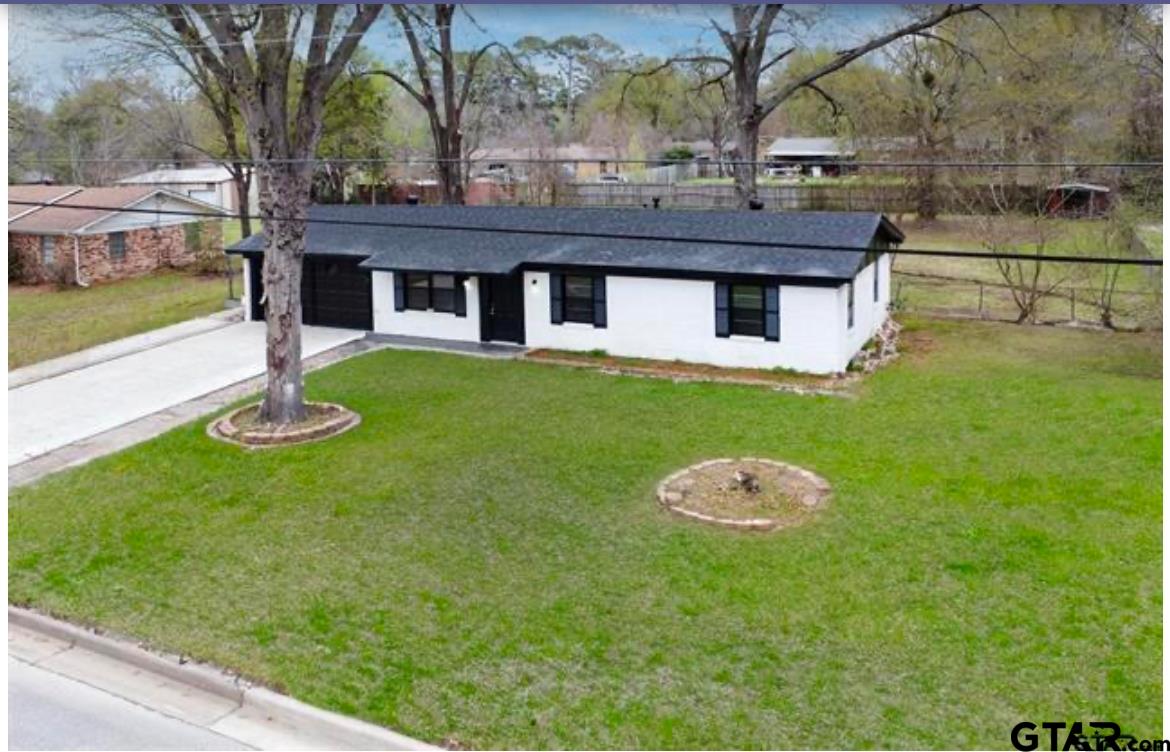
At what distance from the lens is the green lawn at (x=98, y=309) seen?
22094 millimetres

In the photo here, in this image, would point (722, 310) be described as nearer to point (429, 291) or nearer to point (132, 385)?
point (429, 291)

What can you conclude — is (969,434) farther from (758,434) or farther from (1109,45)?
(1109,45)

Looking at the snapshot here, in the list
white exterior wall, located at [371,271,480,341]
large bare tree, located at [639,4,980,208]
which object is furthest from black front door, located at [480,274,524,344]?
large bare tree, located at [639,4,980,208]

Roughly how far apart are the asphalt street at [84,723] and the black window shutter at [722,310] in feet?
41.8

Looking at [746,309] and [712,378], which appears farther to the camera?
[746,309]

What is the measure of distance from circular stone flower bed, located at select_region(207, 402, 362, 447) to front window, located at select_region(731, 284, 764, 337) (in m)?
7.07

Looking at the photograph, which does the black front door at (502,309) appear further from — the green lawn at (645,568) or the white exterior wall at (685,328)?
the green lawn at (645,568)

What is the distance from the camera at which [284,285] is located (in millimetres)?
15242

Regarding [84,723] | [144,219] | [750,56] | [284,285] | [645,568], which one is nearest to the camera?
[84,723]

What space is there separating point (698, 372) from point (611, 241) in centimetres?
355

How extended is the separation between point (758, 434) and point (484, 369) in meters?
6.16

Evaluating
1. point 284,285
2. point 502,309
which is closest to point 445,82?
point 502,309

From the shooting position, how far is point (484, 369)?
19094mm

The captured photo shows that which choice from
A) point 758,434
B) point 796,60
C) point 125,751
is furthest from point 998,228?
point 125,751
